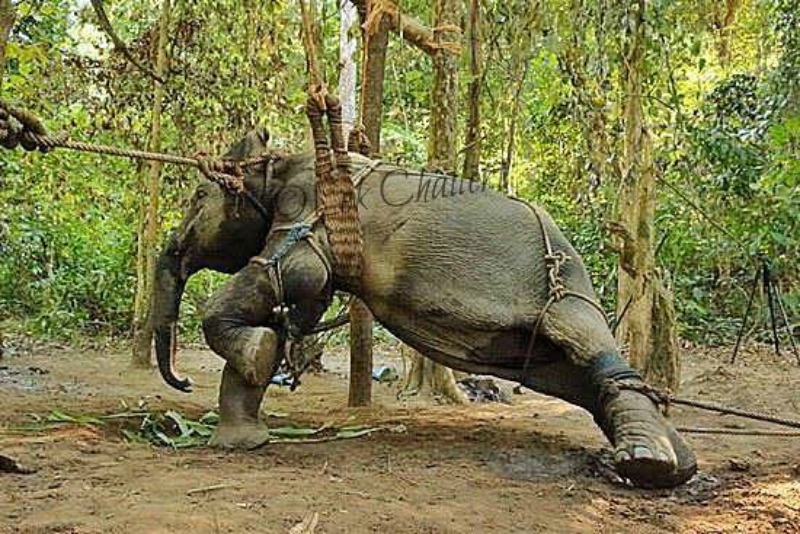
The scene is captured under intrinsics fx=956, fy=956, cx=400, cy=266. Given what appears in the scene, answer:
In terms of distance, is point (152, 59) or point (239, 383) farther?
point (152, 59)

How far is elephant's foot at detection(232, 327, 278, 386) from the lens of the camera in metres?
3.96

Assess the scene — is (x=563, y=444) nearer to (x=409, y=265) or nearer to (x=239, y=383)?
(x=409, y=265)

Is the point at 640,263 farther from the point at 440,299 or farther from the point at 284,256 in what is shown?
the point at 284,256

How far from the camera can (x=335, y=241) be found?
4.10 m

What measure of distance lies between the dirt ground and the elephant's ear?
4.50 ft

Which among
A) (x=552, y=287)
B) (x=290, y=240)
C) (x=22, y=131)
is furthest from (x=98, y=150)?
(x=552, y=287)

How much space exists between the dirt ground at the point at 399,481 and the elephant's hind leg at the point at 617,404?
0.10 meters

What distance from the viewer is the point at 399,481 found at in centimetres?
326

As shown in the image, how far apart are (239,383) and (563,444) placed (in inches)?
55.6

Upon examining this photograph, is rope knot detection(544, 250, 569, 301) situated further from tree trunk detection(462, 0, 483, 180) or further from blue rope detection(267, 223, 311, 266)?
tree trunk detection(462, 0, 483, 180)

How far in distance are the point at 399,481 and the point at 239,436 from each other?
3.37 feet

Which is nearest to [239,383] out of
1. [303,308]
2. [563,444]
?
[303,308]

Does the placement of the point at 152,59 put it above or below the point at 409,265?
above

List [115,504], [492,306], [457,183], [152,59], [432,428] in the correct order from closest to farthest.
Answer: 1. [115,504]
2. [492,306]
3. [457,183]
4. [432,428]
5. [152,59]
